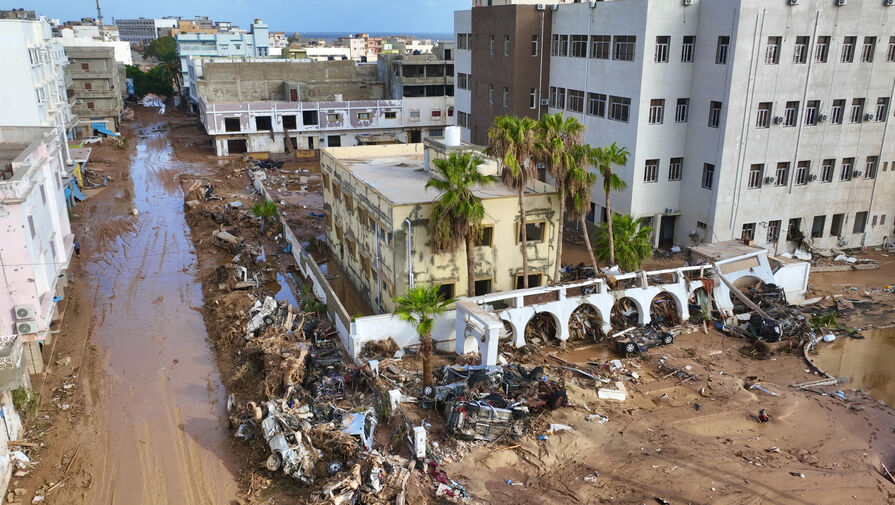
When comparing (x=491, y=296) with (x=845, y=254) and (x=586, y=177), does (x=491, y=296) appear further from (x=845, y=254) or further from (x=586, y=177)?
(x=845, y=254)

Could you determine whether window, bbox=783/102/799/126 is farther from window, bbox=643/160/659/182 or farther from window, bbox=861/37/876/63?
window, bbox=643/160/659/182

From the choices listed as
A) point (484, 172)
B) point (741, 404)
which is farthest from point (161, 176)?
point (741, 404)

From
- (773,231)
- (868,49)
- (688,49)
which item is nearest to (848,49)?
(868,49)

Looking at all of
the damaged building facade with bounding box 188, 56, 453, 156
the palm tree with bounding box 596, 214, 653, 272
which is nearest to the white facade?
the palm tree with bounding box 596, 214, 653, 272

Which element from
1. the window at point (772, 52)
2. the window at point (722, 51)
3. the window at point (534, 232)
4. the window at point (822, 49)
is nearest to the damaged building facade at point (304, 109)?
the window at point (722, 51)

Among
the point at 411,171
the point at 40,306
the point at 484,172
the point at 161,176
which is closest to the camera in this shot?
the point at 40,306

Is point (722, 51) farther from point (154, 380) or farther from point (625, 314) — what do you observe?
point (154, 380)
